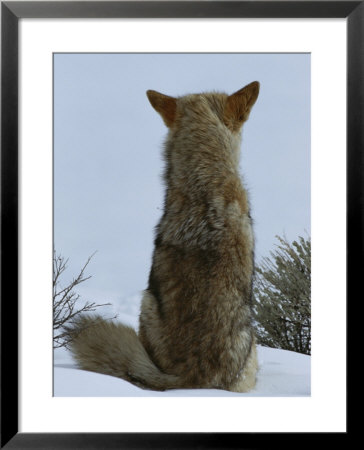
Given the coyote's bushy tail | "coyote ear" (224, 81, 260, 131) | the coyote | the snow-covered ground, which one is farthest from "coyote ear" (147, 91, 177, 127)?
the coyote's bushy tail

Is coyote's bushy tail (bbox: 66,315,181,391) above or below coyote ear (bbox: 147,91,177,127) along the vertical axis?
below

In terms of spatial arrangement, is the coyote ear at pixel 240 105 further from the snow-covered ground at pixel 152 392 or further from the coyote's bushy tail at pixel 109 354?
the coyote's bushy tail at pixel 109 354

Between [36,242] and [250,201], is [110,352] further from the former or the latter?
[250,201]

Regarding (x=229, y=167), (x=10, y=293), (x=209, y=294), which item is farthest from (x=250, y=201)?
(x=10, y=293)

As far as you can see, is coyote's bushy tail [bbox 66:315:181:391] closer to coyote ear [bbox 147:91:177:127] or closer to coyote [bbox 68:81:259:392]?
coyote [bbox 68:81:259:392]

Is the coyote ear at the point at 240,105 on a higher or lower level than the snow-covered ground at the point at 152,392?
higher

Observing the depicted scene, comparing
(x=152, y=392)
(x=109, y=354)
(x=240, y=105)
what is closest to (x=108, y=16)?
(x=240, y=105)

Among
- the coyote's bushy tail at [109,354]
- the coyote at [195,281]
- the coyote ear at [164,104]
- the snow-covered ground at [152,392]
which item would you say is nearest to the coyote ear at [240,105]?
the coyote at [195,281]
